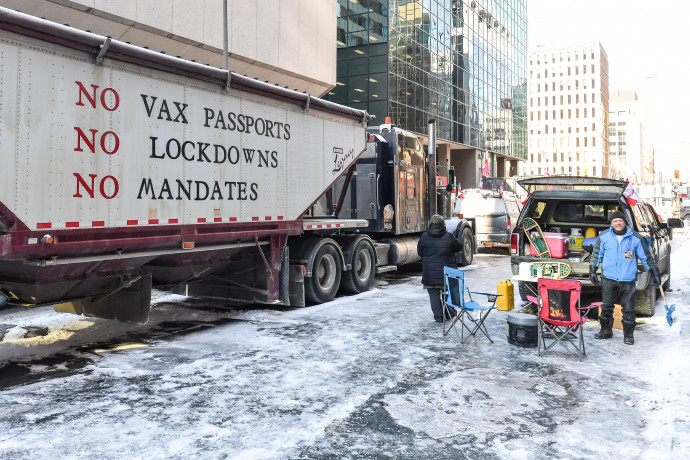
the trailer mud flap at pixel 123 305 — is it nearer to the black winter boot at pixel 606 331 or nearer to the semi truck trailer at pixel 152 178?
the semi truck trailer at pixel 152 178

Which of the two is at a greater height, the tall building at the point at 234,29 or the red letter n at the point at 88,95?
the tall building at the point at 234,29

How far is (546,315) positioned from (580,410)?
1.86 meters

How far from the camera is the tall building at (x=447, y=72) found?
39500 millimetres

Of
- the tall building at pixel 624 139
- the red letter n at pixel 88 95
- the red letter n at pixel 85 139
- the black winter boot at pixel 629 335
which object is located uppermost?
the tall building at pixel 624 139

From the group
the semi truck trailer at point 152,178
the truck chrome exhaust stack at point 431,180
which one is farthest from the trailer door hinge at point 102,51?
the truck chrome exhaust stack at point 431,180

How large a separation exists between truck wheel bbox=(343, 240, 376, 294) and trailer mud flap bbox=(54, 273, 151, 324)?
4.49 m

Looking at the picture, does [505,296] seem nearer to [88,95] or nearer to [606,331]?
[606,331]

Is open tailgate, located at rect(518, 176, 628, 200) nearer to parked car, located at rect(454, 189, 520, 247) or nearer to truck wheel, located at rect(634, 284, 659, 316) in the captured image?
truck wheel, located at rect(634, 284, 659, 316)

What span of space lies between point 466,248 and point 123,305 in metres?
10.6

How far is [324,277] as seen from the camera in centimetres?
1066

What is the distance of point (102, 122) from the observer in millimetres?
6367

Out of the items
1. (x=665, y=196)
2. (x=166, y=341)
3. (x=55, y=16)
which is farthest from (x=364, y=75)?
(x=166, y=341)

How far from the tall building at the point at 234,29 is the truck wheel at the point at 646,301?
1794 centimetres

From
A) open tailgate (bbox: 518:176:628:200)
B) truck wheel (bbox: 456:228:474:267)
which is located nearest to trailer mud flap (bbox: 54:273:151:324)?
open tailgate (bbox: 518:176:628:200)
